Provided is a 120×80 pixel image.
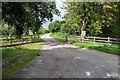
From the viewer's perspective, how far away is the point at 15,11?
11.9m

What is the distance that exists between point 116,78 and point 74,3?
1176 inches

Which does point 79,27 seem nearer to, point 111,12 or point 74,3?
point 74,3

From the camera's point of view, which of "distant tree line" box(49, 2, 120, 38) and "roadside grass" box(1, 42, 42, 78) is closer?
"roadside grass" box(1, 42, 42, 78)

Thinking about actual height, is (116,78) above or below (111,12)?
below

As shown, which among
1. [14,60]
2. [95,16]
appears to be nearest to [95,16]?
[95,16]

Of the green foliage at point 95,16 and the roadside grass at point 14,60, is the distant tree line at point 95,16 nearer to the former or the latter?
the green foliage at point 95,16

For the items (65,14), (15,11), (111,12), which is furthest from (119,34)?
(15,11)

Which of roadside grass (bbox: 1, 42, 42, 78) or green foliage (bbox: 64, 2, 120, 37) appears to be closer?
roadside grass (bbox: 1, 42, 42, 78)

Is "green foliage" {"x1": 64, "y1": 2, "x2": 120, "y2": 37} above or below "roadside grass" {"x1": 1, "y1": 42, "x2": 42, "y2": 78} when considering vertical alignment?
above

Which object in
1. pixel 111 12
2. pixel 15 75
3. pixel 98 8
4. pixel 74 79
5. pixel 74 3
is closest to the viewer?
pixel 74 79

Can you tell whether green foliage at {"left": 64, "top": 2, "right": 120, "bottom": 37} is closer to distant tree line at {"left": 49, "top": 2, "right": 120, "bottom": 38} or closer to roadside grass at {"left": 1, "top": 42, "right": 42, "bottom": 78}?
distant tree line at {"left": 49, "top": 2, "right": 120, "bottom": 38}

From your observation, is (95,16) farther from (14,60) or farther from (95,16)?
(14,60)

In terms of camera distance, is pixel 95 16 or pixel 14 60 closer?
pixel 14 60

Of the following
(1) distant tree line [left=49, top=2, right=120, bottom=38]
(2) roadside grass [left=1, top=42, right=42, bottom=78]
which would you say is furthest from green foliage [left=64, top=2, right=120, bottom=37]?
(2) roadside grass [left=1, top=42, right=42, bottom=78]
